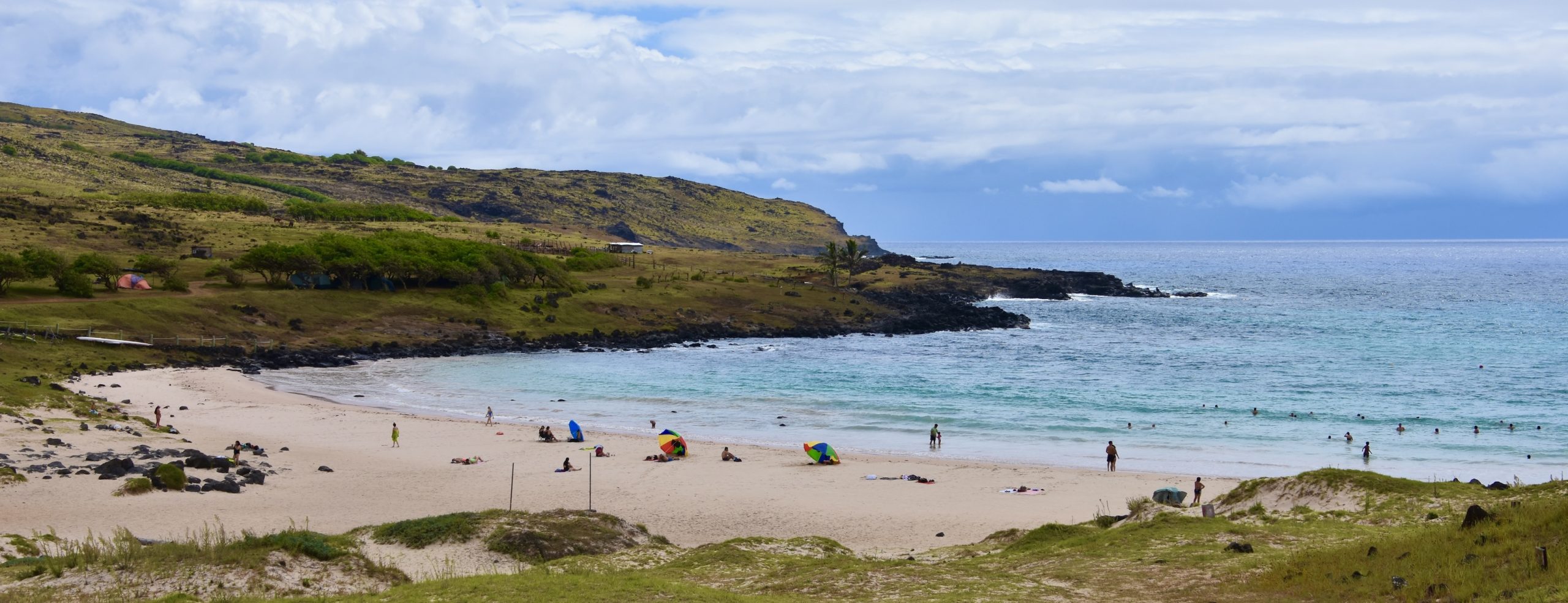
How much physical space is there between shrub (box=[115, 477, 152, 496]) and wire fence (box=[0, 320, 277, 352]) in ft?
98.9

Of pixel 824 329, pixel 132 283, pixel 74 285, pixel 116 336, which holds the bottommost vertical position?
pixel 116 336

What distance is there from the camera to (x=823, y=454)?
109 ft

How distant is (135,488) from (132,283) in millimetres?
48336

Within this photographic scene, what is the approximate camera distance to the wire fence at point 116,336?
49812 mm

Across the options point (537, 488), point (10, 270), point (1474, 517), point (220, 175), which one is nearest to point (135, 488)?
point (537, 488)

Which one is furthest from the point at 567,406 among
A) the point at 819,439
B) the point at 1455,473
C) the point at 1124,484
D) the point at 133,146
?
the point at 133,146

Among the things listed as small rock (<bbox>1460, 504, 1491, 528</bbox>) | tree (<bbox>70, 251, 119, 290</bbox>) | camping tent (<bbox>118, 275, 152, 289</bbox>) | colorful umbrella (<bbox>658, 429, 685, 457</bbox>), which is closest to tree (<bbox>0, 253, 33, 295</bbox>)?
tree (<bbox>70, 251, 119, 290</bbox>)

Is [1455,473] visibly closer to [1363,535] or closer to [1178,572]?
[1363,535]

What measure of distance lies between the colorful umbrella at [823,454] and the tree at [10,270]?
5116 centimetres

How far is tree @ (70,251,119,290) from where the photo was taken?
2472 inches

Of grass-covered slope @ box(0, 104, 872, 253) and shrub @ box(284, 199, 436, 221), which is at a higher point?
grass-covered slope @ box(0, 104, 872, 253)

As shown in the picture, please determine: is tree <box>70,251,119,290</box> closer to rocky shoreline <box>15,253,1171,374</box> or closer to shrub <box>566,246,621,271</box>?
rocky shoreline <box>15,253,1171,374</box>

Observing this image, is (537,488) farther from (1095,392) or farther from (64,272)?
(64,272)

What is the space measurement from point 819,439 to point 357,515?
712 inches
